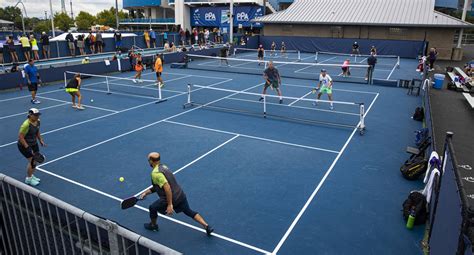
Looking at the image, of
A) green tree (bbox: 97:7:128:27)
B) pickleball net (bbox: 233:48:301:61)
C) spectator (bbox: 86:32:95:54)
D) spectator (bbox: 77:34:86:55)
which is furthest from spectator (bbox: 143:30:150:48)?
green tree (bbox: 97:7:128:27)

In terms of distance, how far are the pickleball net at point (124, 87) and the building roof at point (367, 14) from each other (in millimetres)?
27290

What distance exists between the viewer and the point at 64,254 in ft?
15.2

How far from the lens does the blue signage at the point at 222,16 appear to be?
5988cm

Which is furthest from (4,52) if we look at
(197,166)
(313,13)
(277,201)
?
(313,13)

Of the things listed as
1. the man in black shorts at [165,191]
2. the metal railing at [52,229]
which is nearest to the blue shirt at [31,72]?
the man in black shorts at [165,191]

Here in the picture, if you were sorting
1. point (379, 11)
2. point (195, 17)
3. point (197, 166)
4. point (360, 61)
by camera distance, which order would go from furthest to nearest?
point (195, 17), point (379, 11), point (360, 61), point (197, 166)

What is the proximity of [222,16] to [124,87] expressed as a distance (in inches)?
1683

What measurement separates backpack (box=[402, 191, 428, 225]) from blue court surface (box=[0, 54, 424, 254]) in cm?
28

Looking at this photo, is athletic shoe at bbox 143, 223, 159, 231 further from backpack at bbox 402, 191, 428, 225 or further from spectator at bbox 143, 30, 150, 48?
spectator at bbox 143, 30, 150, 48

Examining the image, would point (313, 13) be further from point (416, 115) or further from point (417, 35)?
point (416, 115)

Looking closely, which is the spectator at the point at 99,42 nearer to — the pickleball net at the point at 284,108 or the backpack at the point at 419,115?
the pickleball net at the point at 284,108

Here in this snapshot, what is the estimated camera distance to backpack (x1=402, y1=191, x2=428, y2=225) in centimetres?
802

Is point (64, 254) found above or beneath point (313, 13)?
beneath

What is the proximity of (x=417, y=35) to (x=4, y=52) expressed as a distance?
39.8 m
